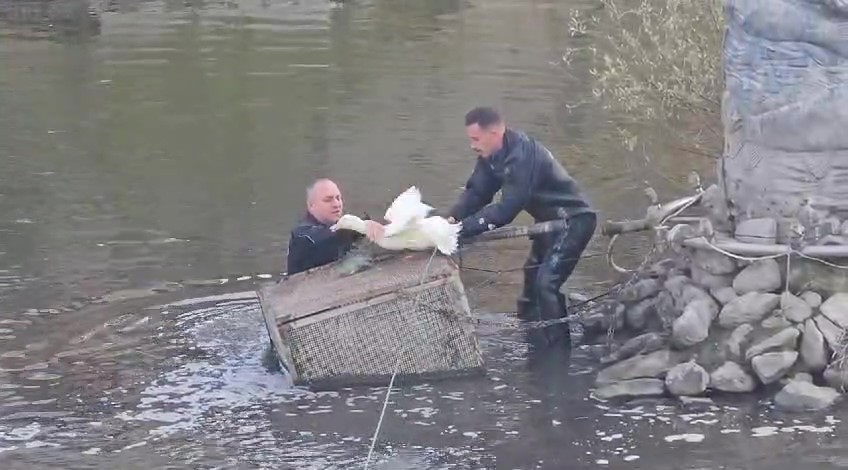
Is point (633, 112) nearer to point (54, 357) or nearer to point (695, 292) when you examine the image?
point (695, 292)

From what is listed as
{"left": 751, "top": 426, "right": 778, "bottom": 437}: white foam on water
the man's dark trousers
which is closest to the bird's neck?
the man's dark trousers

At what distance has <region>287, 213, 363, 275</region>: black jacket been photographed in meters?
9.77

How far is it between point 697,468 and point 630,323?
7.26 ft

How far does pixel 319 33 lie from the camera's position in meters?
32.2

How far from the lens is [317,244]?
9.78 metres

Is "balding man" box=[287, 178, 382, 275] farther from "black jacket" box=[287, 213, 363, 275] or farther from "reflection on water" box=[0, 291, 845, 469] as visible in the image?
"reflection on water" box=[0, 291, 845, 469]

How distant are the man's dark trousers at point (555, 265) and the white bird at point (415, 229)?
41.4 inches

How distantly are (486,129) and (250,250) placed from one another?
4.42 meters

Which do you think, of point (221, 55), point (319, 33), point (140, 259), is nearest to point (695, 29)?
point (140, 259)

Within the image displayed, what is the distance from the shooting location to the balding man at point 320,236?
32.1 ft

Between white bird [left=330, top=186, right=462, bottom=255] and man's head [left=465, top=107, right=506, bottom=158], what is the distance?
782 millimetres

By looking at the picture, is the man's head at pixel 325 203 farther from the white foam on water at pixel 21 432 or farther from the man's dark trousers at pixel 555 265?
the white foam on water at pixel 21 432

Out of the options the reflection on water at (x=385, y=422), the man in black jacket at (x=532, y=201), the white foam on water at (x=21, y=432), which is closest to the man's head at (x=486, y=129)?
the man in black jacket at (x=532, y=201)

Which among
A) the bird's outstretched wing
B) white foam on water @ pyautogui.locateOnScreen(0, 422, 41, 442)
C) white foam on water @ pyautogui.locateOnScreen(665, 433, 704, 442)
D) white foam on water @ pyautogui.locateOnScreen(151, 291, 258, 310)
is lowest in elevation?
white foam on water @ pyautogui.locateOnScreen(0, 422, 41, 442)
